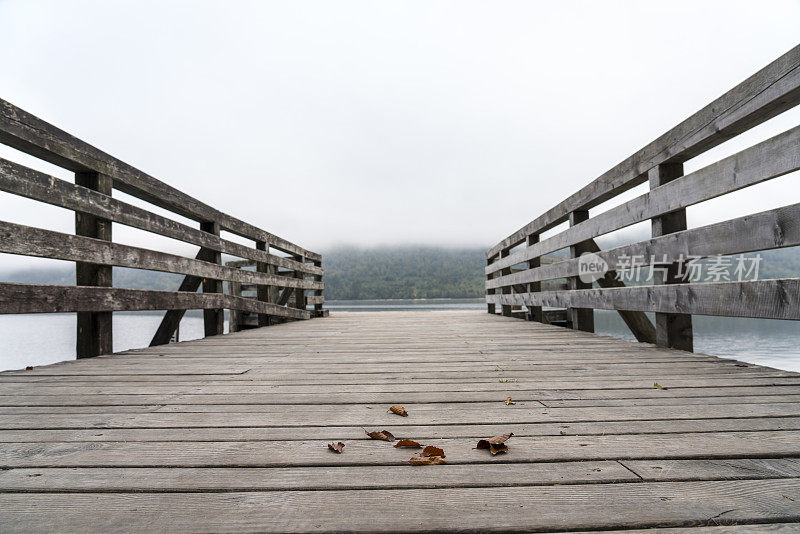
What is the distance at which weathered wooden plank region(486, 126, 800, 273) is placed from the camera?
2.05 metres

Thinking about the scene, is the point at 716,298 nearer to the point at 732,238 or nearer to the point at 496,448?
the point at 732,238

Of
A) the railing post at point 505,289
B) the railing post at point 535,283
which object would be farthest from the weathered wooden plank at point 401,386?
the railing post at point 505,289

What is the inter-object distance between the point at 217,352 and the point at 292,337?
44.7 inches

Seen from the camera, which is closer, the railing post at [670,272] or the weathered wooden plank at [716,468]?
the weathered wooden plank at [716,468]

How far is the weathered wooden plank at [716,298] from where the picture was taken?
6.73 feet

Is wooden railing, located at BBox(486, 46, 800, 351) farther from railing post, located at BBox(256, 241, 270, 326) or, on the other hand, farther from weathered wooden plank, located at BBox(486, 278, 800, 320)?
railing post, located at BBox(256, 241, 270, 326)

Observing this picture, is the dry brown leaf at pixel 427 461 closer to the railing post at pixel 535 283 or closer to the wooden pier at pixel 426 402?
the wooden pier at pixel 426 402

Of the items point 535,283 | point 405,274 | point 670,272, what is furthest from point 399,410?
point 405,274

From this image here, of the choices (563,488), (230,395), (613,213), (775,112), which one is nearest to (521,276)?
(613,213)

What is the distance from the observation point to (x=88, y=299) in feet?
9.36

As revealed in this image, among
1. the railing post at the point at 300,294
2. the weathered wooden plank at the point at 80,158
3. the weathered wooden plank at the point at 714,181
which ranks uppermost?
the weathered wooden plank at the point at 80,158

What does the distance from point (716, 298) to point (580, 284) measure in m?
2.01

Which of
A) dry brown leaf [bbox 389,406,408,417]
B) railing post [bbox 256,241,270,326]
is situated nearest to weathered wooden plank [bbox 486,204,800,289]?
dry brown leaf [bbox 389,406,408,417]

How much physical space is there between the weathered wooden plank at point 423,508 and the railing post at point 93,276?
7.82ft
